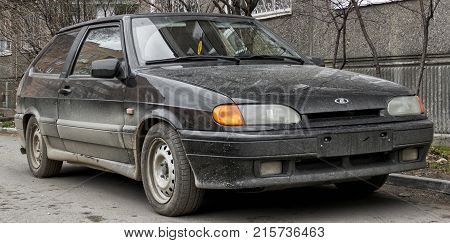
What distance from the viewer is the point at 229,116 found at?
4441mm

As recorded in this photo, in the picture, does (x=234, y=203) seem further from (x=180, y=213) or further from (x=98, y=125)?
(x=98, y=125)

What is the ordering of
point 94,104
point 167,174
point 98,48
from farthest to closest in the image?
point 98,48 < point 94,104 < point 167,174

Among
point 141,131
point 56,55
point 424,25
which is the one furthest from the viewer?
point 424,25

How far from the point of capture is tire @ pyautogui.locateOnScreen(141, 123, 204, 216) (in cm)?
472

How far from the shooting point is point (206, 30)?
593 centimetres

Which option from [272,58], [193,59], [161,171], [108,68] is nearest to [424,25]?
[272,58]

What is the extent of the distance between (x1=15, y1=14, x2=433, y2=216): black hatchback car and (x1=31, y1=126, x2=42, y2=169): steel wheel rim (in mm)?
872

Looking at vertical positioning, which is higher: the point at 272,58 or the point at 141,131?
the point at 272,58

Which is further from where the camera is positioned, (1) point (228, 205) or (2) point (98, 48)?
(2) point (98, 48)

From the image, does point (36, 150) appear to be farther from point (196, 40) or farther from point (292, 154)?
point (292, 154)

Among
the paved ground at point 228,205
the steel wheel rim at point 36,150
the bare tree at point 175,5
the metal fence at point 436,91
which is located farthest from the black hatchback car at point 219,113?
the bare tree at point 175,5

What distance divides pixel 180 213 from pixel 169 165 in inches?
14.7

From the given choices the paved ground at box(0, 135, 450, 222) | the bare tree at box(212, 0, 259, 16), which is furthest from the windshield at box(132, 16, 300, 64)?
the bare tree at box(212, 0, 259, 16)

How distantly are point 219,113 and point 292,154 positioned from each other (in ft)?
1.89
